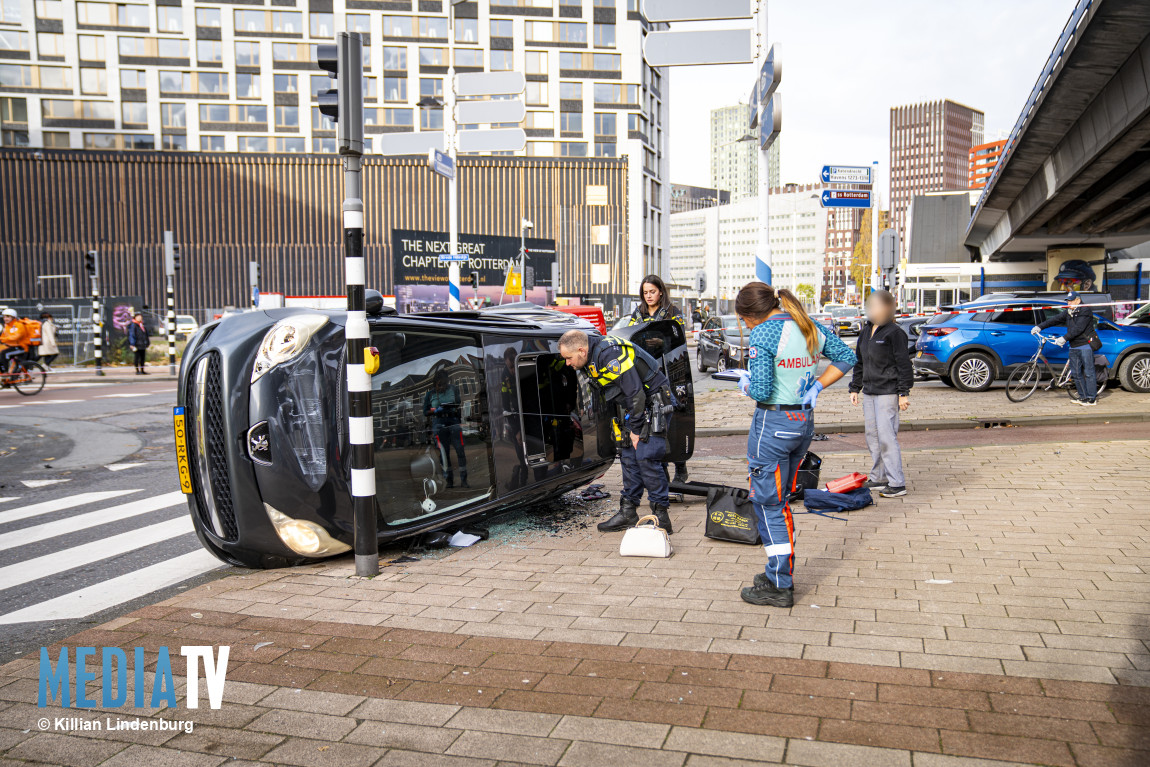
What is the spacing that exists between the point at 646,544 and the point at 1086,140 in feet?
66.4

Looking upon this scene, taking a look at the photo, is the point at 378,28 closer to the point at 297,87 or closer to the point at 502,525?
the point at 297,87

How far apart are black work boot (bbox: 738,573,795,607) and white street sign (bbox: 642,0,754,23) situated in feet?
20.9

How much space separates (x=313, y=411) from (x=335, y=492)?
531 mm

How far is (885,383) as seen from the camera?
770 centimetres

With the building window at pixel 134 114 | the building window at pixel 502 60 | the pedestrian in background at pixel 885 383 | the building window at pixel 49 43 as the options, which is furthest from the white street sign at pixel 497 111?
the building window at pixel 49 43

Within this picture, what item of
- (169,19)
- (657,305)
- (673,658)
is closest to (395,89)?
(169,19)

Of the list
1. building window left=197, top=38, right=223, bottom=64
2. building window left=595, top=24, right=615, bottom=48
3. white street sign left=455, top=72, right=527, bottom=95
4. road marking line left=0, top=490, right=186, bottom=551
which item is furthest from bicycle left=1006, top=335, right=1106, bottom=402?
building window left=197, top=38, right=223, bottom=64

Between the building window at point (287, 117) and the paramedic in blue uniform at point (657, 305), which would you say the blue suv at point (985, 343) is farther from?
the building window at point (287, 117)

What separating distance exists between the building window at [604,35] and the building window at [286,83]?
2186 centimetres

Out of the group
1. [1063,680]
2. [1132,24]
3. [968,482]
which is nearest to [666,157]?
[1132,24]

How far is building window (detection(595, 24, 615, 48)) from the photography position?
63.2 m

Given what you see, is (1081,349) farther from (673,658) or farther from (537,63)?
(537,63)

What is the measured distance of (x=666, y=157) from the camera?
252 ft

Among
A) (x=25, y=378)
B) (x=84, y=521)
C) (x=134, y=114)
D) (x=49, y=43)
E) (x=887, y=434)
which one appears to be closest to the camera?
(x=84, y=521)
